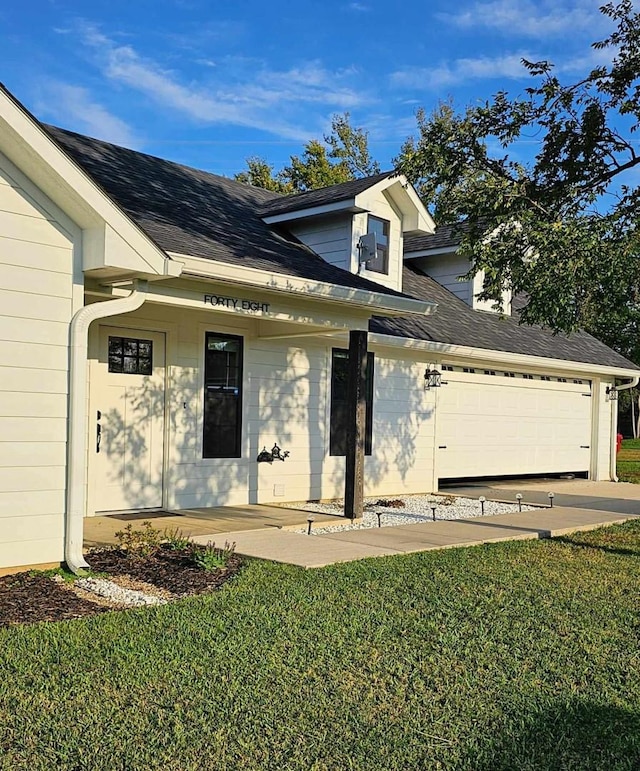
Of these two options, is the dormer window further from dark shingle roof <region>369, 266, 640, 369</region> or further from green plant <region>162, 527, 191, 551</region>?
green plant <region>162, 527, 191, 551</region>

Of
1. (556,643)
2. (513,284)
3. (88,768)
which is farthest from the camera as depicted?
(513,284)

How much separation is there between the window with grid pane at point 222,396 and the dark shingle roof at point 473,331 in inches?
102

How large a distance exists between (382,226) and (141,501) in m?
6.10

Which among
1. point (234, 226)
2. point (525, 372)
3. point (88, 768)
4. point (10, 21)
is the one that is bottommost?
point (88, 768)

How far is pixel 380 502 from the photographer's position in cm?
1199

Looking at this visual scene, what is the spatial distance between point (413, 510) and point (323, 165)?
74.9 ft

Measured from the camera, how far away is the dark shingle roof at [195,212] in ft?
30.2

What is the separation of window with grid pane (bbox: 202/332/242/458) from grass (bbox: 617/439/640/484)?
11335 mm

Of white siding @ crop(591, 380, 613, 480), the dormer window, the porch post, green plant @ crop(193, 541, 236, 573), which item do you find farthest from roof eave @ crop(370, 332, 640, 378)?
green plant @ crop(193, 541, 236, 573)

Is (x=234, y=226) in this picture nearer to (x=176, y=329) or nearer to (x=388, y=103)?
(x=176, y=329)

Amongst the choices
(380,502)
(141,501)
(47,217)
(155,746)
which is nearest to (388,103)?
(380,502)

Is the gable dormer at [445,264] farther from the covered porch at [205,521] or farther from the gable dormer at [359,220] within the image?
the covered porch at [205,521]

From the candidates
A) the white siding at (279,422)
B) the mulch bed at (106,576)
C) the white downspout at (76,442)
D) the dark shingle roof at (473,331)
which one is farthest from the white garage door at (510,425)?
the white downspout at (76,442)

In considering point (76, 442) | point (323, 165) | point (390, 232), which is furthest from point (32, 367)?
point (323, 165)
